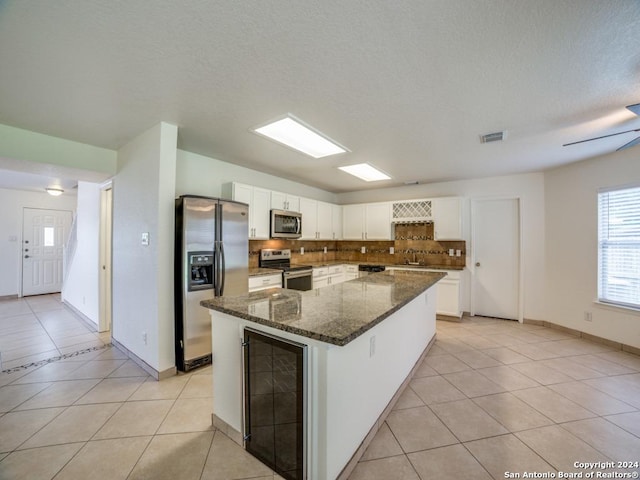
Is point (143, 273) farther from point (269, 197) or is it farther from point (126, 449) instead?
point (269, 197)

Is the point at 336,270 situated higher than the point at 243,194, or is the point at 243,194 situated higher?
the point at 243,194

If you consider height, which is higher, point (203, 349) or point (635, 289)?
point (635, 289)

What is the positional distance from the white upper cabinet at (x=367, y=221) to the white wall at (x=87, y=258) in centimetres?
440

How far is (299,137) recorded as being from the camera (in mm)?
2936

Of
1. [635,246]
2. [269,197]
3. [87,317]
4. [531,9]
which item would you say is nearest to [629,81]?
[531,9]

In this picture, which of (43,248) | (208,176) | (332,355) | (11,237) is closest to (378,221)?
(208,176)

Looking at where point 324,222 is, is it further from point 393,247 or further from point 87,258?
point 87,258

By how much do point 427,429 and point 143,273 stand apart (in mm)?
2950

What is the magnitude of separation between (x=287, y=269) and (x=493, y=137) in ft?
10.3

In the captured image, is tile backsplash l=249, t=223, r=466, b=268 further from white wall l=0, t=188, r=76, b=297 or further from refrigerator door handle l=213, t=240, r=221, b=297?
white wall l=0, t=188, r=76, b=297

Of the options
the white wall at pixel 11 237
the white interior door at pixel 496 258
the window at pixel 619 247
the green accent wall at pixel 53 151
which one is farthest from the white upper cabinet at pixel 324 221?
the white wall at pixel 11 237

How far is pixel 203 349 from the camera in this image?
9.28 ft

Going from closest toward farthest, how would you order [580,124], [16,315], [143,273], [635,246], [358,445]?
[358,445], [580,124], [143,273], [635,246], [16,315]

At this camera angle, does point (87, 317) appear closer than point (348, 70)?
No
